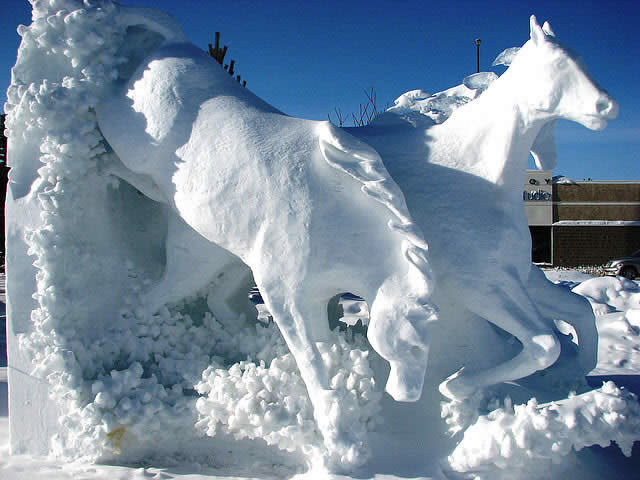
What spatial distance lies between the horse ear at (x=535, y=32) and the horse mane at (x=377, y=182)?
35.5 inches

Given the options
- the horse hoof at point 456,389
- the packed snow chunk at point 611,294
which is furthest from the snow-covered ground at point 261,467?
the packed snow chunk at point 611,294

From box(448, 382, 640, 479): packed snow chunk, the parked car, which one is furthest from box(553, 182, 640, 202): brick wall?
box(448, 382, 640, 479): packed snow chunk

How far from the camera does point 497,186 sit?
2.73 meters

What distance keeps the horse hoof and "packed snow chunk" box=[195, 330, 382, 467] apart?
0.33m

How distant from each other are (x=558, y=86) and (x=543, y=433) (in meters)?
1.51

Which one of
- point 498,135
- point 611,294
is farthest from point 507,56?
point 611,294

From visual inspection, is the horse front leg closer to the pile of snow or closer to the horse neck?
the horse neck

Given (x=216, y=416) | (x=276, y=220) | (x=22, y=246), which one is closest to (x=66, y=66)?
(x=22, y=246)

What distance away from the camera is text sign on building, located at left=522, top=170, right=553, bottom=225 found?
1847 centimetres

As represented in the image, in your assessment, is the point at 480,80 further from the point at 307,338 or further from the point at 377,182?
the point at 307,338

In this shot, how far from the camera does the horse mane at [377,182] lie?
2.48 m

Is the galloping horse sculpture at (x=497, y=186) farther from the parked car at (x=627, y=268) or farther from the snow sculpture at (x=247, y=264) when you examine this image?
the parked car at (x=627, y=268)

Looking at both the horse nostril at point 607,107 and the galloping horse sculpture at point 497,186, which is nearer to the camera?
the horse nostril at point 607,107

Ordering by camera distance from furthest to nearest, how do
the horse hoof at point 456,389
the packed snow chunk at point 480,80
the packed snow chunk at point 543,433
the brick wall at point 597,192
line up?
the brick wall at point 597,192 → the packed snow chunk at point 480,80 → the horse hoof at point 456,389 → the packed snow chunk at point 543,433
